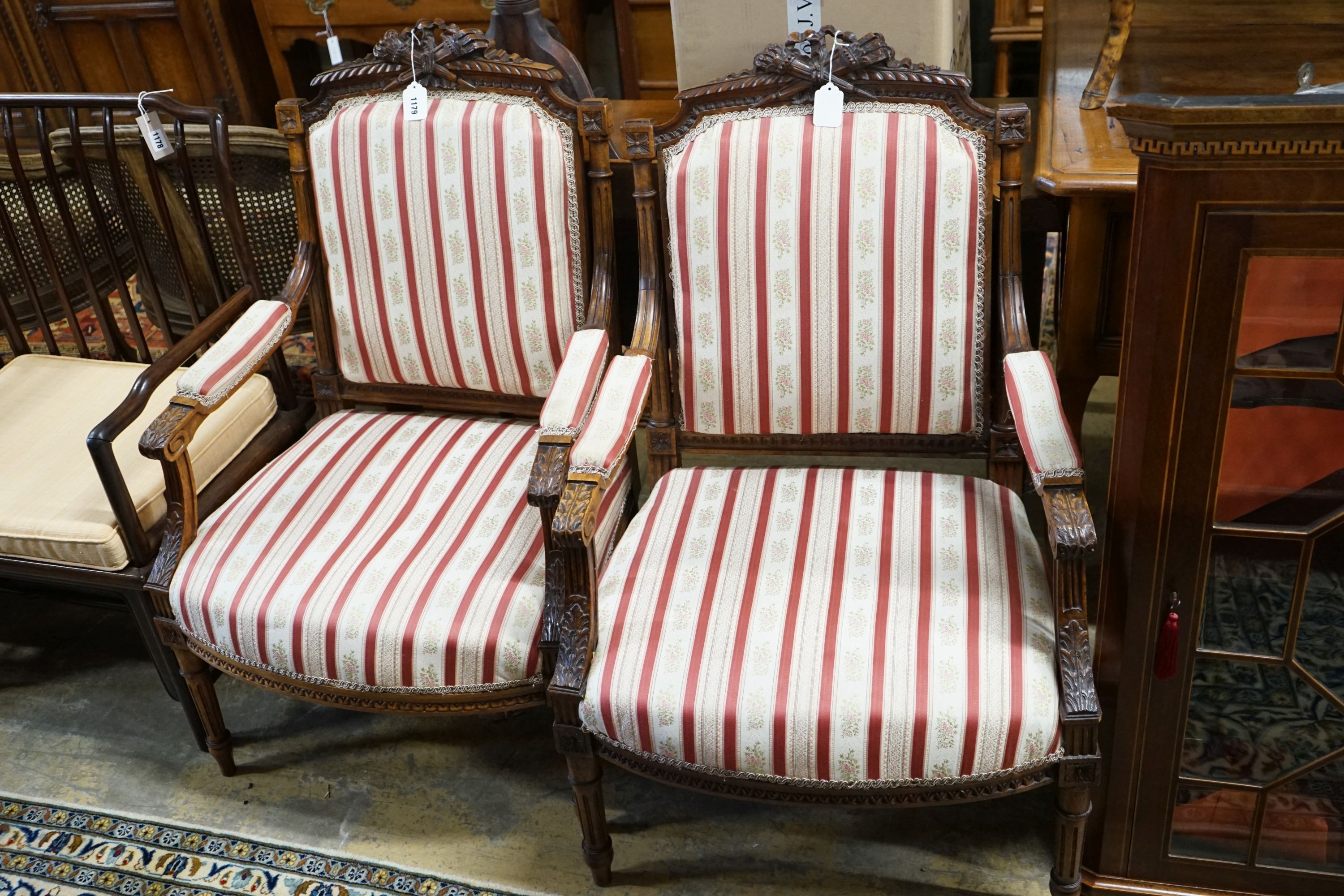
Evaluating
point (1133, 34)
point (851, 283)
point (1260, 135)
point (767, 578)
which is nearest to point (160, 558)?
point (767, 578)

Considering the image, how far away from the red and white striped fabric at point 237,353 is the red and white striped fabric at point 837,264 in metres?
0.67

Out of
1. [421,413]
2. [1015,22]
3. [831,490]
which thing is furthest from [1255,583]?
[1015,22]

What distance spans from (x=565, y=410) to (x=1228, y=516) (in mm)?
823

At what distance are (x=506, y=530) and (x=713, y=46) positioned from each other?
0.83m

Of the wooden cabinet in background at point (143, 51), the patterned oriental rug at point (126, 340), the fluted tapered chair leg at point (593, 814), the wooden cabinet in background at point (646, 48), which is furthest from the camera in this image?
the wooden cabinet in background at point (143, 51)

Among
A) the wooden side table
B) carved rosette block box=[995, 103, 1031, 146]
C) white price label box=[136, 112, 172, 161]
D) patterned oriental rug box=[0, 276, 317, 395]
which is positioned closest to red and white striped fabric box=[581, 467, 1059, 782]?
the wooden side table

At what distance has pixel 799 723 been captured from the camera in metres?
1.35

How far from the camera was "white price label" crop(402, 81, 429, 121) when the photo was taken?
177cm

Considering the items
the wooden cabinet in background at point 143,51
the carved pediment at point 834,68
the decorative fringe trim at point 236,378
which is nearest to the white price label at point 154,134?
the decorative fringe trim at point 236,378

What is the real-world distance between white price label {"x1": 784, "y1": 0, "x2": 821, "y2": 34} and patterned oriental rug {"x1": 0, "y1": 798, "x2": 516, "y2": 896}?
1360 millimetres

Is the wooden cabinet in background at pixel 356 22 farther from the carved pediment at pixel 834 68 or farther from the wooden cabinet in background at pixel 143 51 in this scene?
the carved pediment at pixel 834 68

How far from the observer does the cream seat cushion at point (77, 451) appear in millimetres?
1774

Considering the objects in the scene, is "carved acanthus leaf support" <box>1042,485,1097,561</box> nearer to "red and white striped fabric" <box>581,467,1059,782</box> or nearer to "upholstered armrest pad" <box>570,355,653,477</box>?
"red and white striped fabric" <box>581,467,1059,782</box>

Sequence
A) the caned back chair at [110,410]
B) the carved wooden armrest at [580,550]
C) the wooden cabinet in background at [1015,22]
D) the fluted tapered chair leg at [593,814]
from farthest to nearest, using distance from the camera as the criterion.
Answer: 1. the wooden cabinet in background at [1015,22]
2. the caned back chair at [110,410]
3. the fluted tapered chair leg at [593,814]
4. the carved wooden armrest at [580,550]
